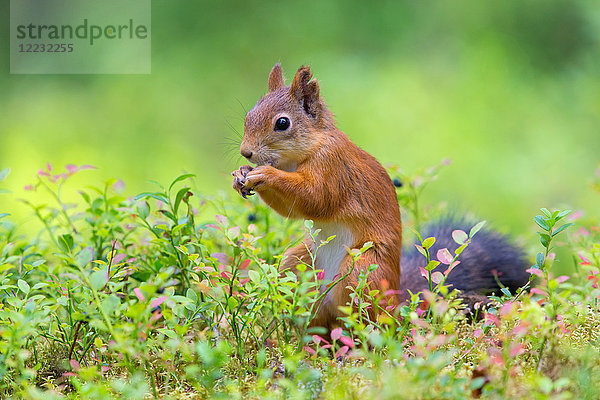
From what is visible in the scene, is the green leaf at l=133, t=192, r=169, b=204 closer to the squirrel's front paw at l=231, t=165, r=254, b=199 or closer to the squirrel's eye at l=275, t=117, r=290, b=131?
the squirrel's front paw at l=231, t=165, r=254, b=199

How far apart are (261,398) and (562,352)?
→ 22.6 inches

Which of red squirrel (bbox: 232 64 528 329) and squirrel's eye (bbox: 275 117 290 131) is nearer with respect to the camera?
red squirrel (bbox: 232 64 528 329)

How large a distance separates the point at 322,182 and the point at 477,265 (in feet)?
1.93

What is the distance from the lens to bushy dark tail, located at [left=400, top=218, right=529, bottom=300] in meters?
2.04

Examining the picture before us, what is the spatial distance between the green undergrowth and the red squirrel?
13cm

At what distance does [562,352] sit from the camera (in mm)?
1314

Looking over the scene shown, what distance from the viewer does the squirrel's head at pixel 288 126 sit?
75.5 inches

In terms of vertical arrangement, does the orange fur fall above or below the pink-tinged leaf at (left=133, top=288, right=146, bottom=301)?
above

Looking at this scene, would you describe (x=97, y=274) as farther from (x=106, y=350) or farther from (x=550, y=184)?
(x=550, y=184)

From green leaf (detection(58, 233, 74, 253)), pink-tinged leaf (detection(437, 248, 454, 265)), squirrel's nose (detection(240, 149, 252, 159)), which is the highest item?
squirrel's nose (detection(240, 149, 252, 159))

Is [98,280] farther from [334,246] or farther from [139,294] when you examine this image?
[334,246]

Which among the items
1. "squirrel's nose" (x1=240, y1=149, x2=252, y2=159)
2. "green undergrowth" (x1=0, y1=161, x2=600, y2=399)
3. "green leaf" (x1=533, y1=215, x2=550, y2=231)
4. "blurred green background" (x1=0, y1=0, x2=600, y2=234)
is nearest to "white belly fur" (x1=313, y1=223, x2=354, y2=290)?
"green undergrowth" (x1=0, y1=161, x2=600, y2=399)

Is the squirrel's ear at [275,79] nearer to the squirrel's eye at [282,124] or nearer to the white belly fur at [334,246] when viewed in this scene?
the squirrel's eye at [282,124]

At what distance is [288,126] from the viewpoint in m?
1.92
